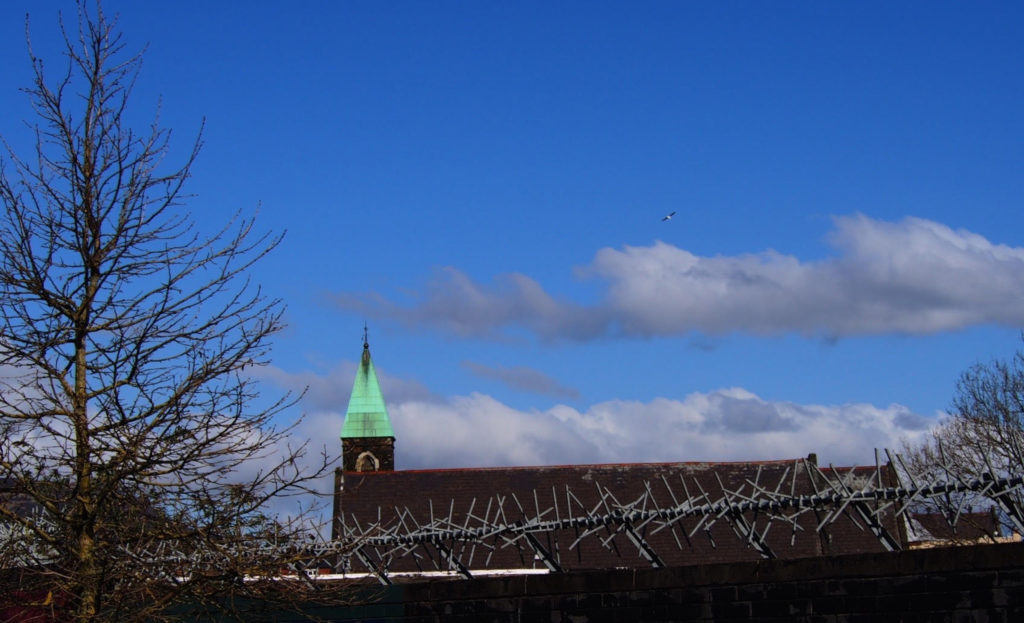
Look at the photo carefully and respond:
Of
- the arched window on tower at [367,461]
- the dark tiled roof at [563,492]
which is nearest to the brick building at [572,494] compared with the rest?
the dark tiled roof at [563,492]

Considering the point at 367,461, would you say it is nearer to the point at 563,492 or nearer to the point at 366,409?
the point at 366,409

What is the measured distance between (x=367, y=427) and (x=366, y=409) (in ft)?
3.71

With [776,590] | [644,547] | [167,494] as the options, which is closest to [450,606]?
[644,547]

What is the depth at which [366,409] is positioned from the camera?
6619cm

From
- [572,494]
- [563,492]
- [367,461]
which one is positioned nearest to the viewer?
[572,494]

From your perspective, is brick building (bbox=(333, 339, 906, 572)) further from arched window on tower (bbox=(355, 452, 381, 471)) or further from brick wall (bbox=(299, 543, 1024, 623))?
brick wall (bbox=(299, 543, 1024, 623))

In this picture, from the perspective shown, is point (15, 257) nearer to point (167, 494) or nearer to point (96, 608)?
point (167, 494)

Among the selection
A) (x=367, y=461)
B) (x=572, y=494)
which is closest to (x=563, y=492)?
(x=572, y=494)

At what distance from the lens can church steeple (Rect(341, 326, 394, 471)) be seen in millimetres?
64625

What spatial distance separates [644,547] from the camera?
16.7 m

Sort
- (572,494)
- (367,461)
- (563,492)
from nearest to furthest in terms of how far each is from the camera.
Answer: (572,494)
(563,492)
(367,461)

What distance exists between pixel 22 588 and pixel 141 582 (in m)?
1.24

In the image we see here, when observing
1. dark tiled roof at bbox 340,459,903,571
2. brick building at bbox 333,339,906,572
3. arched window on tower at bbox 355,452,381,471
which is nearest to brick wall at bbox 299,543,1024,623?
brick building at bbox 333,339,906,572

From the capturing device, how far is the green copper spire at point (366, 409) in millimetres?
65375
